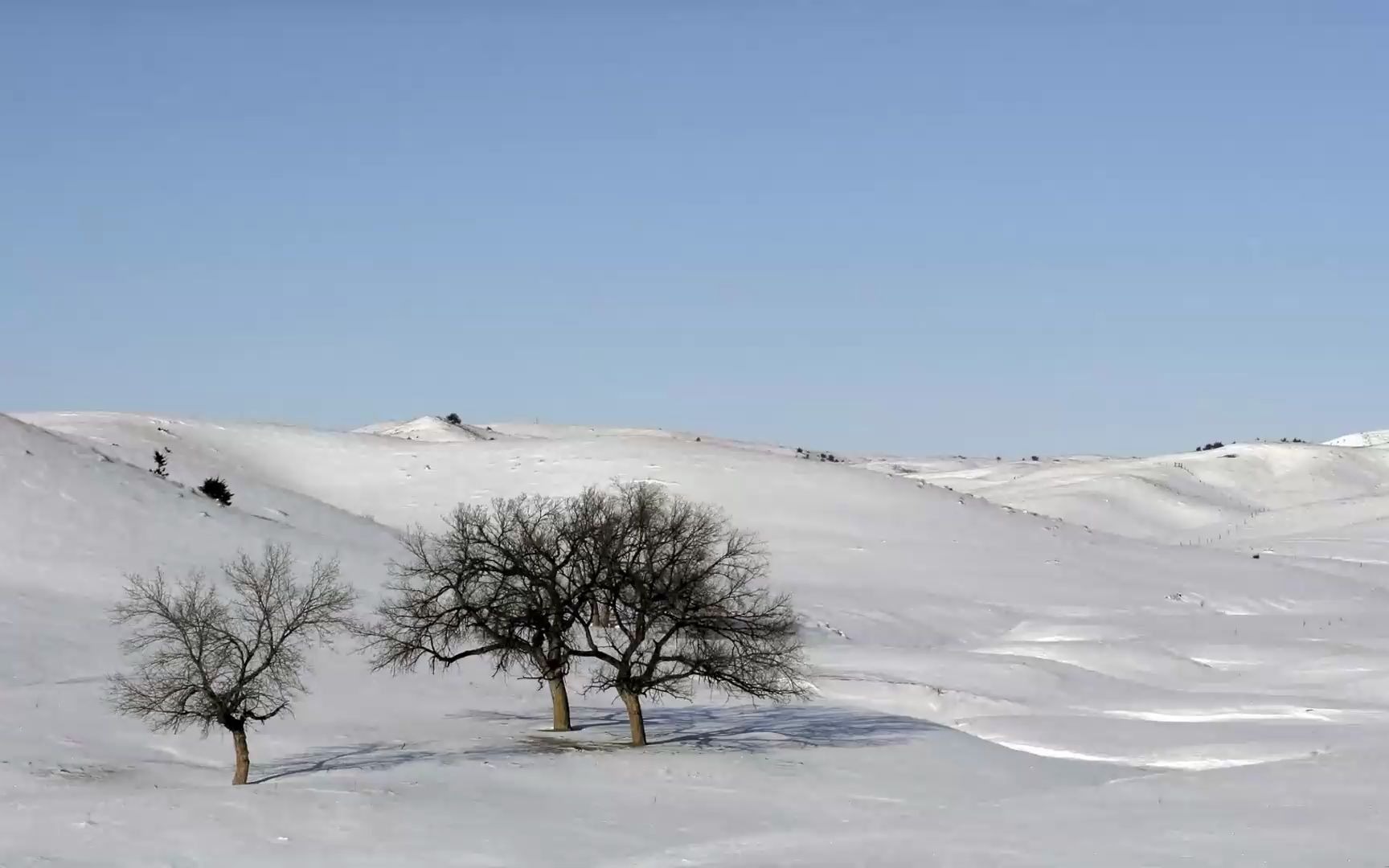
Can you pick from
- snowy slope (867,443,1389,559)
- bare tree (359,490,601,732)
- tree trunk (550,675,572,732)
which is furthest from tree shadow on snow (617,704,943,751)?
snowy slope (867,443,1389,559)

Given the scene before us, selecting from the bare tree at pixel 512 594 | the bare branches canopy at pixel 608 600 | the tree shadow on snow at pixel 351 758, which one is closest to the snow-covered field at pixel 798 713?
the tree shadow on snow at pixel 351 758

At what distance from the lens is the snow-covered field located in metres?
29.0

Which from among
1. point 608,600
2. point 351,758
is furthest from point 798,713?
point 351,758

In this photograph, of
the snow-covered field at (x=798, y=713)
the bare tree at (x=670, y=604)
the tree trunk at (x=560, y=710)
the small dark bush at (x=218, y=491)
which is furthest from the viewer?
the small dark bush at (x=218, y=491)

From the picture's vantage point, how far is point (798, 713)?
152 ft

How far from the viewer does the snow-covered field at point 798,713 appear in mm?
29047

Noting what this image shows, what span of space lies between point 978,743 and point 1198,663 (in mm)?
16497

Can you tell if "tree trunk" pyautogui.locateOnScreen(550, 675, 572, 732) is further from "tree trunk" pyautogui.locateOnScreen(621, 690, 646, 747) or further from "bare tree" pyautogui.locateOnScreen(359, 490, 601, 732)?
"tree trunk" pyautogui.locateOnScreen(621, 690, 646, 747)

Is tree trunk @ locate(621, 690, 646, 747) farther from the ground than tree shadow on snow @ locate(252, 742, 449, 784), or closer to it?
farther from the ground

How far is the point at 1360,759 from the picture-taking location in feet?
119

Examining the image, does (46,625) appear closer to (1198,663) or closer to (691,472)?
(1198,663)

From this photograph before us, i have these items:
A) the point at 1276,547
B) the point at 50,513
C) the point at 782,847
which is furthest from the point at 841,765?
the point at 1276,547

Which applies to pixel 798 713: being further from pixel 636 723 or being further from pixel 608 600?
pixel 608 600

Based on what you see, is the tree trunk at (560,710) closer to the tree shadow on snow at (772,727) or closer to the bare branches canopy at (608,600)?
the bare branches canopy at (608,600)
